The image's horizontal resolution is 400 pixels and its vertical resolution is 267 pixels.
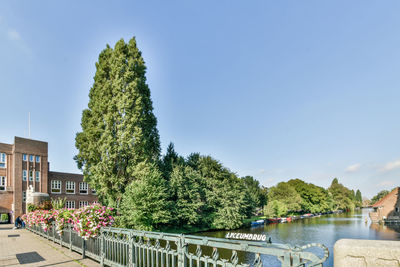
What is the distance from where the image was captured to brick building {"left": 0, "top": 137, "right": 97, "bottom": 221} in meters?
45.3

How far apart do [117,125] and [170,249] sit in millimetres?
25180

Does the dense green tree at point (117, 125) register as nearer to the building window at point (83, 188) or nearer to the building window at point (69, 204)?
the building window at point (69, 204)

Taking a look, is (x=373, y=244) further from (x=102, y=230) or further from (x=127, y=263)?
(x=102, y=230)

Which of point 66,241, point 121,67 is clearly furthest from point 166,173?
point 66,241

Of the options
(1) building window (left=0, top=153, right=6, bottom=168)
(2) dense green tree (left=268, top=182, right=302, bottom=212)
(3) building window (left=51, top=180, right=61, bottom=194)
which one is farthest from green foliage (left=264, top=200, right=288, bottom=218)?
(1) building window (left=0, top=153, right=6, bottom=168)

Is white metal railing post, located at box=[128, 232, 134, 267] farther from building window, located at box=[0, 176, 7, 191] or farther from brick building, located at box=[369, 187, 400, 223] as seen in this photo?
brick building, located at box=[369, 187, 400, 223]

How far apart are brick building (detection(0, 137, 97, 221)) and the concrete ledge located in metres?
47.6

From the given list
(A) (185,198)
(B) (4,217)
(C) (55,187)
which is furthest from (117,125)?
(C) (55,187)

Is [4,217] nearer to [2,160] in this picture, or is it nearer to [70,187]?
[2,160]

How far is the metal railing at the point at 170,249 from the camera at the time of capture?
3479 mm

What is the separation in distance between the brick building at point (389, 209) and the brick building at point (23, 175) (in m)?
59.6

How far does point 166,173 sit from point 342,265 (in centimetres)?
3626

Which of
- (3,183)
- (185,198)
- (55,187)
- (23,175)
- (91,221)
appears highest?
(91,221)

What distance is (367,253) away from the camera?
7.60ft
